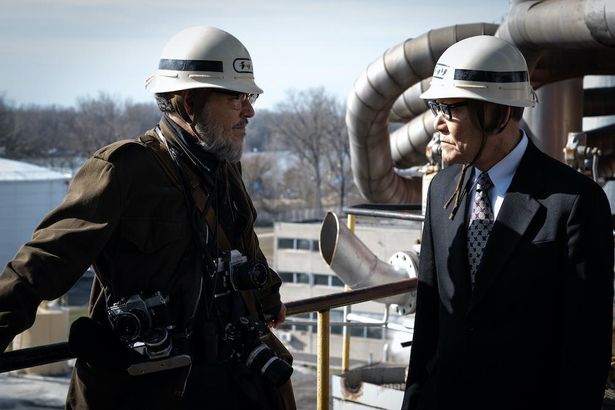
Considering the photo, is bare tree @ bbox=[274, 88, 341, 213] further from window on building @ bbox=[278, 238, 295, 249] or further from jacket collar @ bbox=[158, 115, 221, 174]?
jacket collar @ bbox=[158, 115, 221, 174]

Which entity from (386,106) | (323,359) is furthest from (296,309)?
(386,106)

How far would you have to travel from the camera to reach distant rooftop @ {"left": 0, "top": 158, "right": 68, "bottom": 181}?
4694 cm

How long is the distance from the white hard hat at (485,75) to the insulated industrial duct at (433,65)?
233 inches

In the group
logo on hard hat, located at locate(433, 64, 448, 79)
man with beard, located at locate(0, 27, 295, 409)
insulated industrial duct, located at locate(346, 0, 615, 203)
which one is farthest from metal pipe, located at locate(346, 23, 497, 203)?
Answer: man with beard, located at locate(0, 27, 295, 409)

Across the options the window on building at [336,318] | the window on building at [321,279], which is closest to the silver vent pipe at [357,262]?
the window on building at [336,318]

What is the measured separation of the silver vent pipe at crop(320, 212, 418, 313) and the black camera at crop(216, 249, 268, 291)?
A: 4.28 meters

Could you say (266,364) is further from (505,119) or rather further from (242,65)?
(505,119)

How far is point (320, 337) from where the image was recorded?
4648mm

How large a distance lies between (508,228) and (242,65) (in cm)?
100

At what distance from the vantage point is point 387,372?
9562mm

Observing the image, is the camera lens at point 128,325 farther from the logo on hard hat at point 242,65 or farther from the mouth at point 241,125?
the logo on hard hat at point 242,65

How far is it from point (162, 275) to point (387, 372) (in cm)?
693

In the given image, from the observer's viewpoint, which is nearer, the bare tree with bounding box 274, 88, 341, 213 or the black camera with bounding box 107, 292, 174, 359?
the black camera with bounding box 107, 292, 174, 359

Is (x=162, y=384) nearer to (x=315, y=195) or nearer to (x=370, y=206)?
(x=370, y=206)
